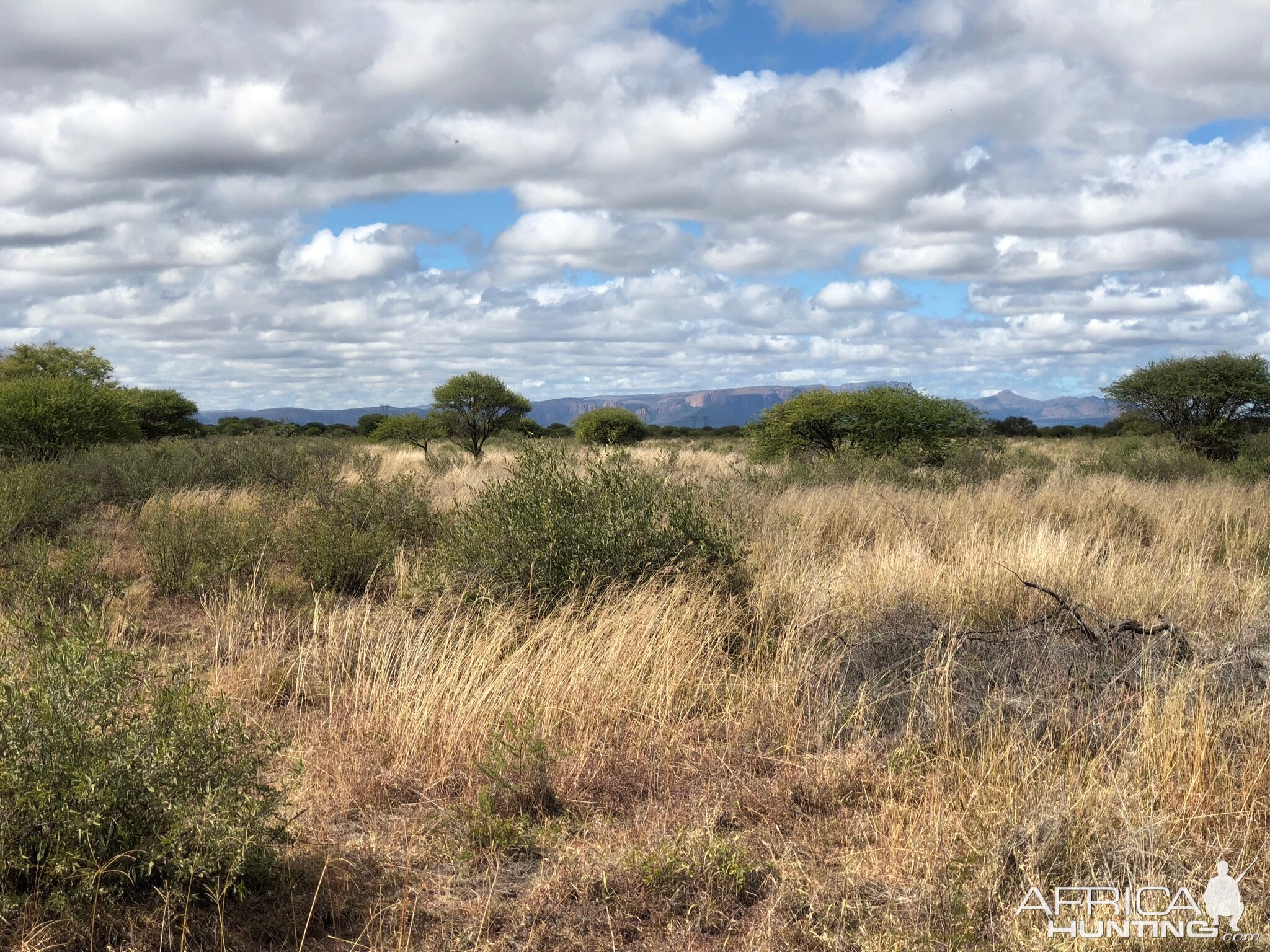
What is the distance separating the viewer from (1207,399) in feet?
73.7

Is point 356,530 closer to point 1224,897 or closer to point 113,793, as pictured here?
point 113,793

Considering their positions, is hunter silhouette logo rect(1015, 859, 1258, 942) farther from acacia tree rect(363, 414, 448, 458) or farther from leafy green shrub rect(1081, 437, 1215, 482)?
acacia tree rect(363, 414, 448, 458)

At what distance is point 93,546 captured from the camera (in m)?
9.20

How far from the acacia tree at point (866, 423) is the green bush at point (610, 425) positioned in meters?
19.7

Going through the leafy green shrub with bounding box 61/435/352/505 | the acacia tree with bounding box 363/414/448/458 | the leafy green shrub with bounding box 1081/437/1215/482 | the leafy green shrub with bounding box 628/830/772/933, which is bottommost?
the leafy green shrub with bounding box 628/830/772/933

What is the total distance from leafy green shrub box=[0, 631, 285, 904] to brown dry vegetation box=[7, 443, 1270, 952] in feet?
0.58

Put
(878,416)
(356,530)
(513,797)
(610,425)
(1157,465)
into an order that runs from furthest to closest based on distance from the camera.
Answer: (610,425)
(878,416)
(1157,465)
(356,530)
(513,797)

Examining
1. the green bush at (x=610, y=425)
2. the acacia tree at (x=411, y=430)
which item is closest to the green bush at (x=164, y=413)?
the acacia tree at (x=411, y=430)

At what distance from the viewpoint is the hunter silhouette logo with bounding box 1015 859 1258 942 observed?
296 centimetres

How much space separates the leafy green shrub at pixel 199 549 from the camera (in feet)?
29.1

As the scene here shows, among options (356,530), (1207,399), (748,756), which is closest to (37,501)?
(356,530)

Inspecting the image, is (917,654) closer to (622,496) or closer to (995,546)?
(622,496)

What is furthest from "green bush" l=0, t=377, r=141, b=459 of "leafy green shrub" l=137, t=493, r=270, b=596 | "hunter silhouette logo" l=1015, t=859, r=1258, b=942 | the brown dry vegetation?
"hunter silhouette logo" l=1015, t=859, r=1258, b=942

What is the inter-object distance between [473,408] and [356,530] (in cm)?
2614
